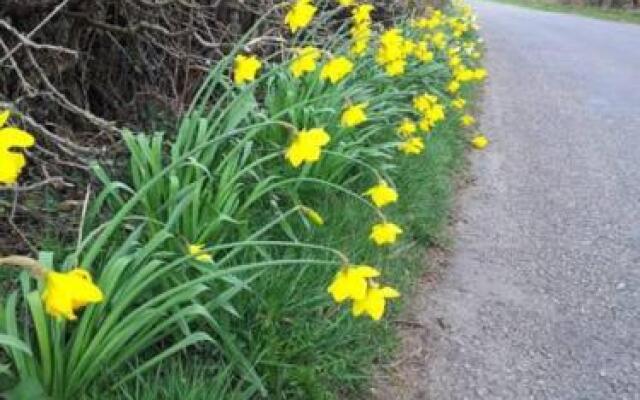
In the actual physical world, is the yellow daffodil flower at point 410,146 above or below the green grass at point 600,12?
below

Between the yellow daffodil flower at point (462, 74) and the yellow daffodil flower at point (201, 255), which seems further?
the yellow daffodil flower at point (462, 74)

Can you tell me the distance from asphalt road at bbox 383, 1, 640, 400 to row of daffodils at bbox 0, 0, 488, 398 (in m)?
0.35

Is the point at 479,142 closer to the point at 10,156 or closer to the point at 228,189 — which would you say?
the point at 228,189

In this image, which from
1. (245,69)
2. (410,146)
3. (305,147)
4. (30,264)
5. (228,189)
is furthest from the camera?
(410,146)

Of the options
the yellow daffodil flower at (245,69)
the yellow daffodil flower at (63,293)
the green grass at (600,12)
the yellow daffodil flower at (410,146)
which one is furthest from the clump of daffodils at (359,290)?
the green grass at (600,12)

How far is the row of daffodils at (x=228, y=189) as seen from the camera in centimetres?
176

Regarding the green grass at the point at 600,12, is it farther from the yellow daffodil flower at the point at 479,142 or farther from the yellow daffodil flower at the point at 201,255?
the yellow daffodil flower at the point at 201,255

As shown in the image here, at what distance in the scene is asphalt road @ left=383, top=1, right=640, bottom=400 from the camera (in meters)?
2.52

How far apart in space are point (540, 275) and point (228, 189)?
1.51 meters

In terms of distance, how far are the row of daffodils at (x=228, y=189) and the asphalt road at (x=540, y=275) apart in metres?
0.35

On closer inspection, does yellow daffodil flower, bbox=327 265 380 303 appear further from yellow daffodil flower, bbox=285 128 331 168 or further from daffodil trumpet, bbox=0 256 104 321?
daffodil trumpet, bbox=0 256 104 321

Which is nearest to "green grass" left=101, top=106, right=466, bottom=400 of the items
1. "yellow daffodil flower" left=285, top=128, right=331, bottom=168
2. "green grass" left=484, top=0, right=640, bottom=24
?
"yellow daffodil flower" left=285, top=128, right=331, bottom=168

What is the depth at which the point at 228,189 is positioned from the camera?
2564 millimetres

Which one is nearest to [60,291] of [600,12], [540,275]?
[540,275]
